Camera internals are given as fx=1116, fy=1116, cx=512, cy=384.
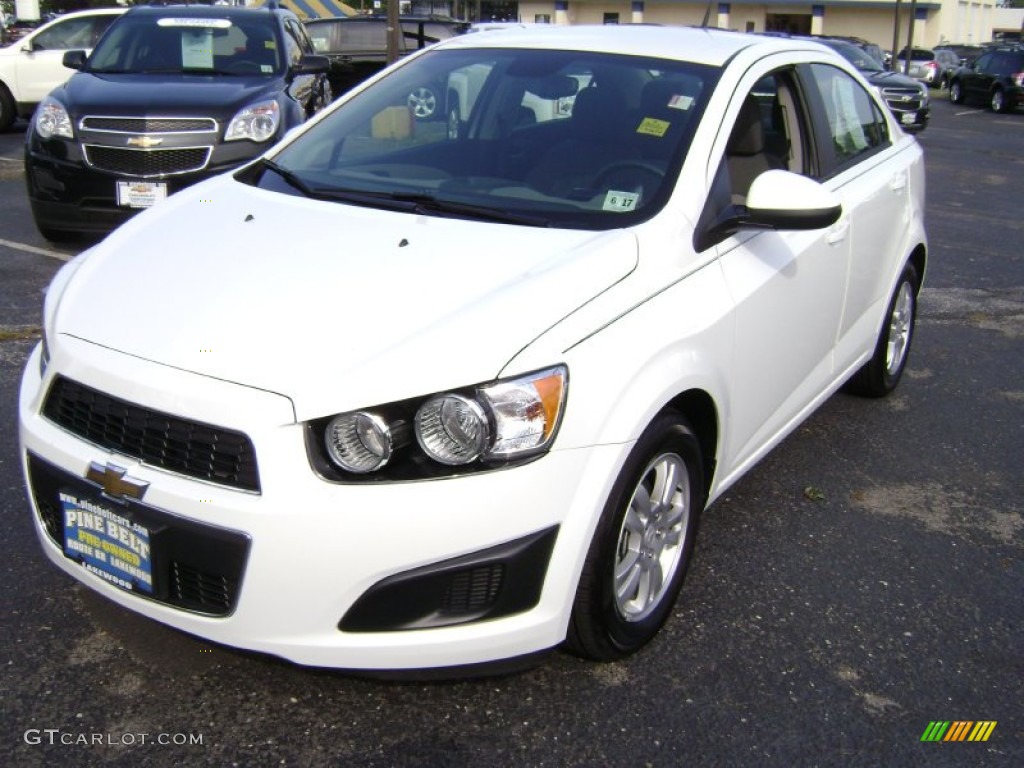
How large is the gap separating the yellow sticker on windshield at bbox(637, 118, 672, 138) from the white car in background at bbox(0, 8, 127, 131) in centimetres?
1353

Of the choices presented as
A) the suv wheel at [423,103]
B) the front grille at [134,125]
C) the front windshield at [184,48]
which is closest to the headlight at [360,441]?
the suv wheel at [423,103]

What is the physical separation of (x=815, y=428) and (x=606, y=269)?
2381mm

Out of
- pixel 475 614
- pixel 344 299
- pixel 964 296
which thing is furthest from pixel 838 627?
pixel 964 296

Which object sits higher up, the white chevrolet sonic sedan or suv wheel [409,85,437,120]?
suv wheel [409,85,437,120]

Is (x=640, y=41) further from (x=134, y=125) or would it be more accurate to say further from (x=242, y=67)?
(x=242, y=67)

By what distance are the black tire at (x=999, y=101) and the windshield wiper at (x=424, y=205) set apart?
27.4 metres

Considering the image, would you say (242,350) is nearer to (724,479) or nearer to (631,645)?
(631,645)

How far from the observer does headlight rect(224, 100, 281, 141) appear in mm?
7617

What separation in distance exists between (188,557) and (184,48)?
704 cm

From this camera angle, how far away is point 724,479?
A: 354 cm

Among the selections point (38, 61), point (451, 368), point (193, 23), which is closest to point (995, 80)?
point (38, 61)

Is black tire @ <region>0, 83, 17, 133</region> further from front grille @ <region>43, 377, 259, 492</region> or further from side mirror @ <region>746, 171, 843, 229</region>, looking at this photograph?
side mirror @ <region>746, 171, 843, 229</region>

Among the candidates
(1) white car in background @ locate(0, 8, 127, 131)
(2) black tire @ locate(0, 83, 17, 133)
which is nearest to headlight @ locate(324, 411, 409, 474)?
(1) white car in background @ locate(0, 8, 127, 131)

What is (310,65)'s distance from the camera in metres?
8.80
